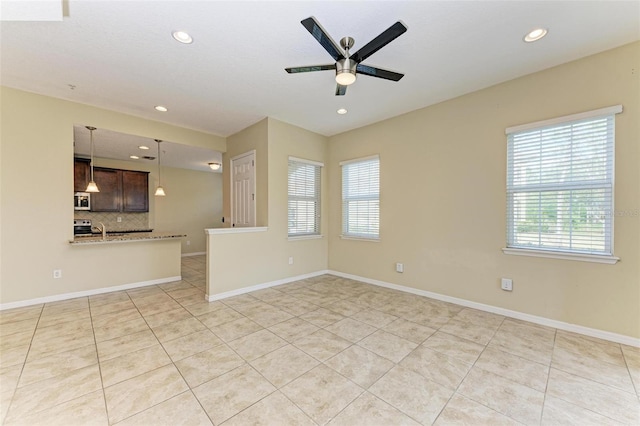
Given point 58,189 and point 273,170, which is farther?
point 273,170

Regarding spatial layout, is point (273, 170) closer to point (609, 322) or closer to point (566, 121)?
point (566, 121)

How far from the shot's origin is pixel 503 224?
3125mm

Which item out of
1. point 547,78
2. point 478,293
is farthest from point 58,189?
point 547,78

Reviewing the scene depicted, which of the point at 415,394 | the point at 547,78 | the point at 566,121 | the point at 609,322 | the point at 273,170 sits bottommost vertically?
the point at 415,394

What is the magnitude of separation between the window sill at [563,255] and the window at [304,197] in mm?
3176

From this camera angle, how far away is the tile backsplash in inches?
241

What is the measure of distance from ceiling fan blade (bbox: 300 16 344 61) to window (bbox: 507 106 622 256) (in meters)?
2.41

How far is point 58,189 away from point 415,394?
16.6 feet

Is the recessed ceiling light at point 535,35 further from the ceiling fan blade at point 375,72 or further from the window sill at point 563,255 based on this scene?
the window sill at point 563,255

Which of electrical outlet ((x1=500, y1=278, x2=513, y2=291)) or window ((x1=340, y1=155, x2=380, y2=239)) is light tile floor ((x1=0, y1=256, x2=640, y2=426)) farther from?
window ((x1=340, y1=155, x2=380, y2=239))

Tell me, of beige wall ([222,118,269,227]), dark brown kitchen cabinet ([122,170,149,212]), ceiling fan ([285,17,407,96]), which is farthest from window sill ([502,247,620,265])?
dark brown kitchen cabinet ([122,170,149,212])

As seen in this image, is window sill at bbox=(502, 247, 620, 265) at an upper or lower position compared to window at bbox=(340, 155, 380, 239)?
lower

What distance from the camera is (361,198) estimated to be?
476 centimetres

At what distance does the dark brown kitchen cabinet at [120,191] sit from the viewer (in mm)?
5918
